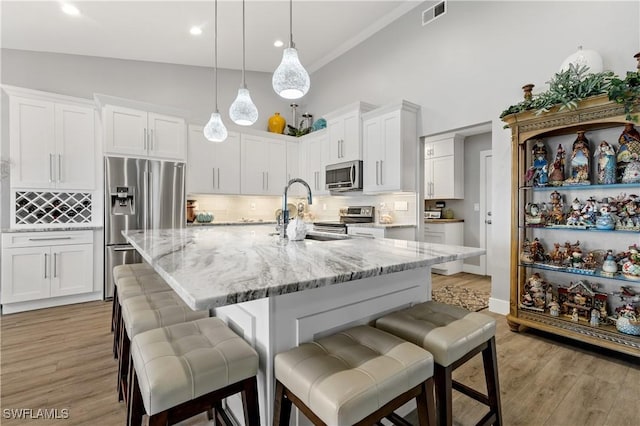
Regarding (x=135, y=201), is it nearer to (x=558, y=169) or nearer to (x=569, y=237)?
(x=558, y=169)

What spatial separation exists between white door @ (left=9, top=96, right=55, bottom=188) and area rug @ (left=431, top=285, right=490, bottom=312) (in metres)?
4.95

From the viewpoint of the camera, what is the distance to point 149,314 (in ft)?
4.80

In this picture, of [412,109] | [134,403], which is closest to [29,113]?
[134,403]

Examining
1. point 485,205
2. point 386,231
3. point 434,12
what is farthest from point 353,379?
point 485,205

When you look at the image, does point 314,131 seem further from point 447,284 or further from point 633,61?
point 633,61

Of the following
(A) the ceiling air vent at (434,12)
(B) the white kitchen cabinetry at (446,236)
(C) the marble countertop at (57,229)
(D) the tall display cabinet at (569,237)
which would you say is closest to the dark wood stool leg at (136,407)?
(D) the tall display cabinet at (569,237)

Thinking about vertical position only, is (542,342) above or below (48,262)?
below

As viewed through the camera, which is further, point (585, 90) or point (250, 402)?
point (585, 90)

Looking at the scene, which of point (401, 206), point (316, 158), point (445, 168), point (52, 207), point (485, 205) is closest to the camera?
point (52, 207)

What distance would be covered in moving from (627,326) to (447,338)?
2.02 meters

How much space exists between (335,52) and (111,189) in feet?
13.6

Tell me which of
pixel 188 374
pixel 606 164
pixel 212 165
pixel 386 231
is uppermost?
pixel 212 165

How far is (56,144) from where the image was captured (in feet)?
12.0

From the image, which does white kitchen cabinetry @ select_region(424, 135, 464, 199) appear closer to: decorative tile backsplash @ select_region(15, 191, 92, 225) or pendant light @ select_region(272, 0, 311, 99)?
pendant light @ select_region(272, 0, 311, 99)
